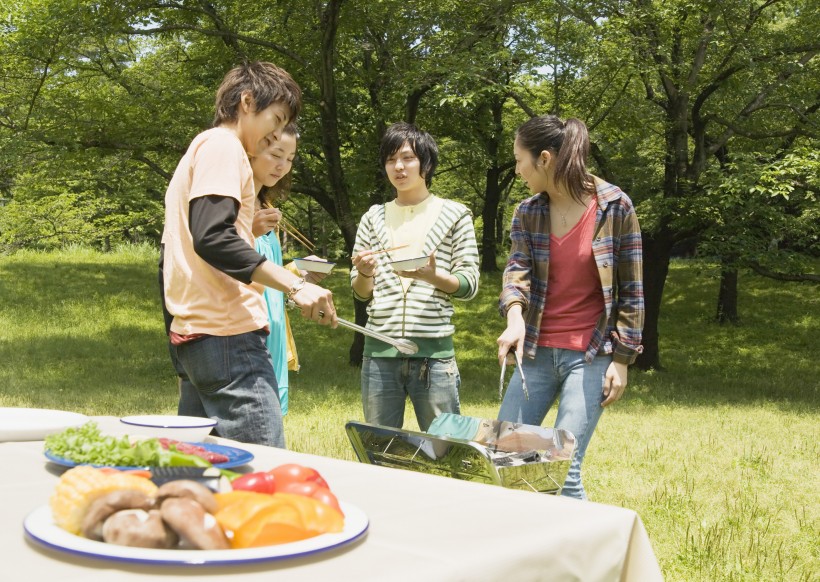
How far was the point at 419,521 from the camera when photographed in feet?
4.63

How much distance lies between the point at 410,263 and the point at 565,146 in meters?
0.72

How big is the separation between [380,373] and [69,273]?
17930 millimetres

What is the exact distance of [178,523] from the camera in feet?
3.66

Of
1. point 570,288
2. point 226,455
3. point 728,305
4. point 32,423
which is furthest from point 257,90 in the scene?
point 728,305

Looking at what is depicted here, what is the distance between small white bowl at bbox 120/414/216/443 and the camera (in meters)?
2.01

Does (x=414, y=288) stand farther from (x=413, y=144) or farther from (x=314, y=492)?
(x=314, y=492)

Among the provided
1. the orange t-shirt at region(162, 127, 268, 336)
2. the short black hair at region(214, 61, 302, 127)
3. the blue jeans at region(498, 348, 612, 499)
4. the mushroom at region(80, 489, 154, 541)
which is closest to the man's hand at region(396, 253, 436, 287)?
the blue jeans at region(498, 348, 612, 499)

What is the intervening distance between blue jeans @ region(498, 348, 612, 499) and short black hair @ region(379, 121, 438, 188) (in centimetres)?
107

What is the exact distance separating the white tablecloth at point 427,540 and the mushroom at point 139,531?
34 millimetres

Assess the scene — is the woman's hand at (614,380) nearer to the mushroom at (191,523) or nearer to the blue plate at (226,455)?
the blue plate at (226,455)

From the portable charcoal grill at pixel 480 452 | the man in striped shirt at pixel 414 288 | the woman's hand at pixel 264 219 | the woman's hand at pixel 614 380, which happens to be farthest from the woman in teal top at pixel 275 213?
the woman's hand at pixel 614 380

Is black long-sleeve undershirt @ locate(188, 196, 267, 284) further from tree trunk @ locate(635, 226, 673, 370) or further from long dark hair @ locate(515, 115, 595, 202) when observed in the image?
tree trunk @ locate(635, 226, 673, 370)

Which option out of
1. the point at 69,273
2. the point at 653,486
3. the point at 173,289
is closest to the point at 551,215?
the point at 173,289

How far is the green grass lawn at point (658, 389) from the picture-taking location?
526cm
